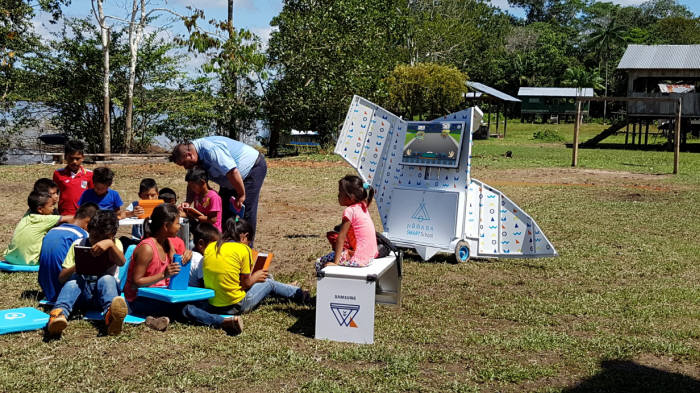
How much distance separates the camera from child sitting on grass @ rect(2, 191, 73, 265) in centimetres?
696

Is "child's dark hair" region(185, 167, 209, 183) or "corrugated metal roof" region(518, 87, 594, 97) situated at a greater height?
"corrugated metal roof" region(518, 87, 594, 97)

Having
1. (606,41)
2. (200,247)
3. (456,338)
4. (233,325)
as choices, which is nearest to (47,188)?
(200,247)

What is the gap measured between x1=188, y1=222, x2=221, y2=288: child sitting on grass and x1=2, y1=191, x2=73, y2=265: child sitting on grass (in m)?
1.52

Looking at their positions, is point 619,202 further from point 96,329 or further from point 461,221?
point 96,329

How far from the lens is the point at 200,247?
20.5 feet

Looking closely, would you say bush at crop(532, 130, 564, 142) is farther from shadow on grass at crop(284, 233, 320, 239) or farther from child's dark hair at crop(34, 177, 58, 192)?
child's dark hair at crop(34, 177, 58, 192)

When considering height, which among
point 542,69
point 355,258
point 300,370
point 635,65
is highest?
point 542,69

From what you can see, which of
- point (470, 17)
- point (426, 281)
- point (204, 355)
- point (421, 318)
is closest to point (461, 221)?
point (426, 281)

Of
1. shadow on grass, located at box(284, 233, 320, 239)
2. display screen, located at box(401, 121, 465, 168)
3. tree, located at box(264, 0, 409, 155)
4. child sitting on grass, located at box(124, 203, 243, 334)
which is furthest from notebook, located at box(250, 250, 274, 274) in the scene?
tree, located at box(264, 0, 409, 155)

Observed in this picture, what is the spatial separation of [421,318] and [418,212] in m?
2.81

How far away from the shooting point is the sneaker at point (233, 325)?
5379mm

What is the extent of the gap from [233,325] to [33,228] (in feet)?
9.53

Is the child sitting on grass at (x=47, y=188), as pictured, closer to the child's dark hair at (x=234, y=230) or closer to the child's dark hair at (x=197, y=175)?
the child's dark hair at (x=197, y=175)

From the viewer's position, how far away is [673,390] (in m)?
4.42
